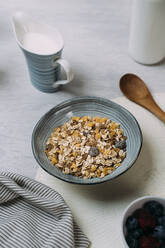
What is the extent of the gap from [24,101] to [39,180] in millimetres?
233

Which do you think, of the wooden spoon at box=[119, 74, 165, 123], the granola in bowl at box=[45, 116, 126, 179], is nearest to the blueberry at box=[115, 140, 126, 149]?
the granola in bowl at box=[45, 116, 126, 179]

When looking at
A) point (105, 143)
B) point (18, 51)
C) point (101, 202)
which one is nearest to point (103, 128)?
point (105, 143)

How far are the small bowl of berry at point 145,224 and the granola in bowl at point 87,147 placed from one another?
11 centimetres

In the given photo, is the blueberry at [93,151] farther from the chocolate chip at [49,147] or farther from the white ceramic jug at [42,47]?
the white ceramic jug at [42,47]

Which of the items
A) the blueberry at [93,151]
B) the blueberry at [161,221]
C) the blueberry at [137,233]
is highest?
the blueberry at [93,151]

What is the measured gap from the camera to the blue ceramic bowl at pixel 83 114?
Answer: 2.24 feet

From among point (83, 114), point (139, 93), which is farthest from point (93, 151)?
point (139, 93)

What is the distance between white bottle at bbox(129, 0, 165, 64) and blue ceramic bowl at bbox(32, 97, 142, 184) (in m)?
0.21

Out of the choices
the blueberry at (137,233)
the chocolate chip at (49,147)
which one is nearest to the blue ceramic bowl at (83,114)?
the chocolate chip at (49,147)

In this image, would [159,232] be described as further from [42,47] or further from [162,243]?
[42,47]

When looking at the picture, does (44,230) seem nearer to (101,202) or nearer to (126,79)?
(101,202)

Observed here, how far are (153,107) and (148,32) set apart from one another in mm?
186

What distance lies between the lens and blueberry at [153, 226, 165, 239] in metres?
0.58

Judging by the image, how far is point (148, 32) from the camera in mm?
831
